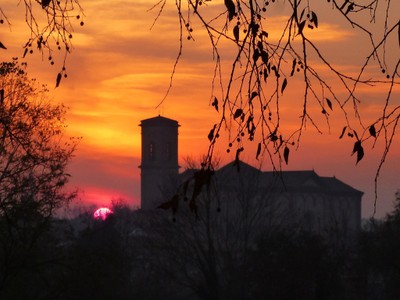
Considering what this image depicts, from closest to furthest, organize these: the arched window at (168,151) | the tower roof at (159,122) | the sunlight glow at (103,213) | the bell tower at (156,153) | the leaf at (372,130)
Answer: the leaf at (372,130), the sunlight glow at (103,213), the tower roof at (159,122), the bell tower at (156,153), the arched window at (168,151)

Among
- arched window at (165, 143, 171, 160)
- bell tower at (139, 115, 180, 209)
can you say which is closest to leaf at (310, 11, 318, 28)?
bell tower at (139, 115, 180, 209)

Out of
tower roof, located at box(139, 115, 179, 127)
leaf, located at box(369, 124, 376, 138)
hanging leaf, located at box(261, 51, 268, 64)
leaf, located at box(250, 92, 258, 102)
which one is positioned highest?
tower roof, located at box(139, 115, 179, 127)

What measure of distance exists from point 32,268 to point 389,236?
872 inches

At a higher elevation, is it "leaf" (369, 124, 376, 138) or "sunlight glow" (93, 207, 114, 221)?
"sunlight glow" (93, 207, 114, 221)

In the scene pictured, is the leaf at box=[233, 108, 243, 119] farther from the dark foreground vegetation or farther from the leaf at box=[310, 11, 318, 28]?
the dark foreground vegetation

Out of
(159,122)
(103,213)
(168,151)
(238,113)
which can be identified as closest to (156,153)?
(168,151)

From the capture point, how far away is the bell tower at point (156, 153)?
17602cm

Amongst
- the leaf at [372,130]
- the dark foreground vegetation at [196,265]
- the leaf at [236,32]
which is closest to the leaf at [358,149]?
the leaf at [372,130]

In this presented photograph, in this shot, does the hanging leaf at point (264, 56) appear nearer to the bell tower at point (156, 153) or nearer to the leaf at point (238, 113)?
the leaf at point (238, 113)

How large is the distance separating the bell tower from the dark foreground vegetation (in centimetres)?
11319

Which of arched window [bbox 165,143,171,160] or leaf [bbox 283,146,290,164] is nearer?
leaf [bbox 283,146,290,164]

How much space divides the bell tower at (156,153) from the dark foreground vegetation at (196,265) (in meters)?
113

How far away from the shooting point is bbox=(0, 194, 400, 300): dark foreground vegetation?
1314 inches

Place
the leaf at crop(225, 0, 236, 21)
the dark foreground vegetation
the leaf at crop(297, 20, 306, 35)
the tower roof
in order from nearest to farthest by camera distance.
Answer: the leaf at crop(297, 20, 306, 35) < the leaf at crop(225, 0, 236, 21) < the dark foreground vegetation < the tower roof
